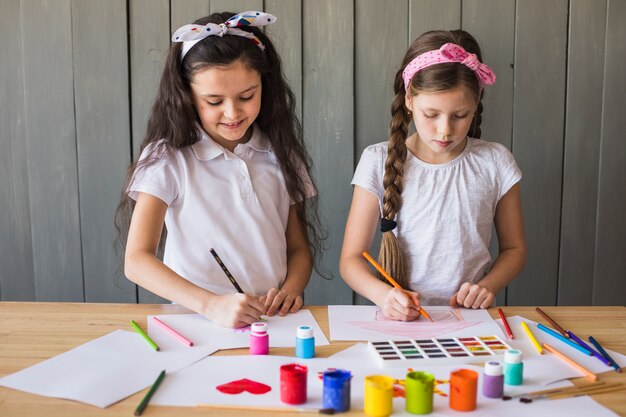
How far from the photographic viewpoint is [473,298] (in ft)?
4.65

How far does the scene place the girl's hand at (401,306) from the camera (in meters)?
1.33

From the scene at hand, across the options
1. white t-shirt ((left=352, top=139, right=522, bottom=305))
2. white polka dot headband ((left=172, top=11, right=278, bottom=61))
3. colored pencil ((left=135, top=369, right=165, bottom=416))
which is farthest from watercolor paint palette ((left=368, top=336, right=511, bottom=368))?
white polka dot headband ((left=172, top=11, right=278, bottom=61))

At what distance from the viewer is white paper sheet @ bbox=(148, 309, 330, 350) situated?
1.19 m

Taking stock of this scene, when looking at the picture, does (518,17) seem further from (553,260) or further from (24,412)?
(24,412)

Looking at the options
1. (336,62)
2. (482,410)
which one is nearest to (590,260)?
(336,62)

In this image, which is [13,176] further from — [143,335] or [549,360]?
[549,360]

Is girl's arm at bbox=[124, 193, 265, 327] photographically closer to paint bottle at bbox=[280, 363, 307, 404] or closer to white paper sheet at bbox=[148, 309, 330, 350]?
white paper sheet at bbox=[148, 309, 330, 350]

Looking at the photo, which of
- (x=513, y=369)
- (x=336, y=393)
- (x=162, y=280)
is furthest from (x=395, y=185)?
(x=336, y=393)

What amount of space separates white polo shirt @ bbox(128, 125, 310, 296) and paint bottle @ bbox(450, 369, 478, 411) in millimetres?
807

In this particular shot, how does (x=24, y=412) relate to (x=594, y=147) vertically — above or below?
below

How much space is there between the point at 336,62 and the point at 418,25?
281mm

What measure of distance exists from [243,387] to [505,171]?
3.37ft

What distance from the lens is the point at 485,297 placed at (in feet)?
4.67

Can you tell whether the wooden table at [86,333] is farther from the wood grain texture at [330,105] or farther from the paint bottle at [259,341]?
the wood grain texture at [330,105]
